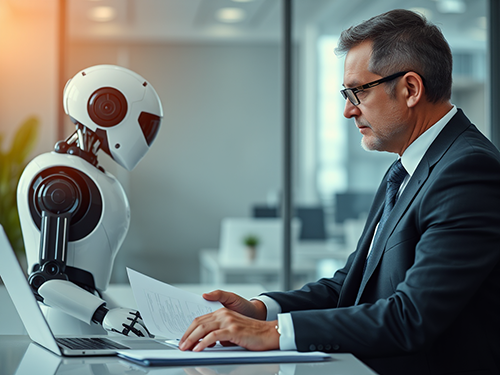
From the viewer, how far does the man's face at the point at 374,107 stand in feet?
4.46

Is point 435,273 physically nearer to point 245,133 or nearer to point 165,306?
point 165,306

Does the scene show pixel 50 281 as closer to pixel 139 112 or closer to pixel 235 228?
pixel 139 112

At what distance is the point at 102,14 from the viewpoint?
Result: 3.57m

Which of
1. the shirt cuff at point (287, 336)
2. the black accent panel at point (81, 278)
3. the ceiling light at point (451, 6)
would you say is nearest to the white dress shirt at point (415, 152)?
the shirt cuff at point (287, 336)

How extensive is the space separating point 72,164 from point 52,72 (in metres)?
2.15

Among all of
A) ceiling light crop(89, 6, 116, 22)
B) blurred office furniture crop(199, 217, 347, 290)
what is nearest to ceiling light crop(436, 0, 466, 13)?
blurred office furniture crop(199, 217, 347, 290)

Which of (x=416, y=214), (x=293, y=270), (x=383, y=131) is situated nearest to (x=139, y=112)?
(x=383, y=131)

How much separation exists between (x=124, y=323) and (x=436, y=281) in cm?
70

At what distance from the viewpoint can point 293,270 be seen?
3719mm

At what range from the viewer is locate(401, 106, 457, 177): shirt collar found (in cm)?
134

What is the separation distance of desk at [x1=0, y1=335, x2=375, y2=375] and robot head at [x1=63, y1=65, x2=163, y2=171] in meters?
0.71

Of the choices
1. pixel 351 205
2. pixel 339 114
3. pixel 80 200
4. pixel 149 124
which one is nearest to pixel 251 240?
pixel 351 205

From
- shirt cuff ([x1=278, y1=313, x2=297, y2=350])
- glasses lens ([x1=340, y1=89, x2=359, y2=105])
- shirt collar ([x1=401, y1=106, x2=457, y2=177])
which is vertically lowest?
shirt cuff ([x1=278, y1=313, x2=297, y2=350])

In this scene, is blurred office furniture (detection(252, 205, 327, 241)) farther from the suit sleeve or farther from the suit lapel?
the suit sleeve
